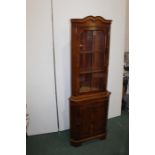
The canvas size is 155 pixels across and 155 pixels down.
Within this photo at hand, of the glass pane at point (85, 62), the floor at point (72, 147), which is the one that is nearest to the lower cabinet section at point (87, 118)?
the floor at point (72, 147)

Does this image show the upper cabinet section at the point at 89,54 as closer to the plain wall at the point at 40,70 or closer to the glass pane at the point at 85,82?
the glass pane at the point at 85,82

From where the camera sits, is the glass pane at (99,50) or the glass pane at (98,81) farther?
the glass pane at (98,81)

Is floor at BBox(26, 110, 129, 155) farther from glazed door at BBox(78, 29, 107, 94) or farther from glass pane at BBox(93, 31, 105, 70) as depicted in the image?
glass pane at BBox(93, 31, 105, 70)

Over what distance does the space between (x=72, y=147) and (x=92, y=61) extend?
1.25 metres

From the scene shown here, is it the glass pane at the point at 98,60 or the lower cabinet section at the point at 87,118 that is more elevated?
the glass pane at the point at 98,60

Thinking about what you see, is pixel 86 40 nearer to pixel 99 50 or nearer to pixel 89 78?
pixel 99 50

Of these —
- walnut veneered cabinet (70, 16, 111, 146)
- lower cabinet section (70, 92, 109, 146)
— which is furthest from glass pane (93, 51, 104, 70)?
lower cabinet section (70, 92, 109, 146)

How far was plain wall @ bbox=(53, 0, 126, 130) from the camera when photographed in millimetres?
2781

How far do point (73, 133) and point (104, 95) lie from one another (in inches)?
27.6

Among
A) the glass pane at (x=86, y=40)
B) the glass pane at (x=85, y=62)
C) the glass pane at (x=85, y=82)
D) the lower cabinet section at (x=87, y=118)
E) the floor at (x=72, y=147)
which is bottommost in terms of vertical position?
the floor at (x=72, y=147)

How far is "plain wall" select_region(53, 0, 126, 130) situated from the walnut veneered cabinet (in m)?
0.41

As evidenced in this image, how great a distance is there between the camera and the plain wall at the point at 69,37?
2781 millimetres
